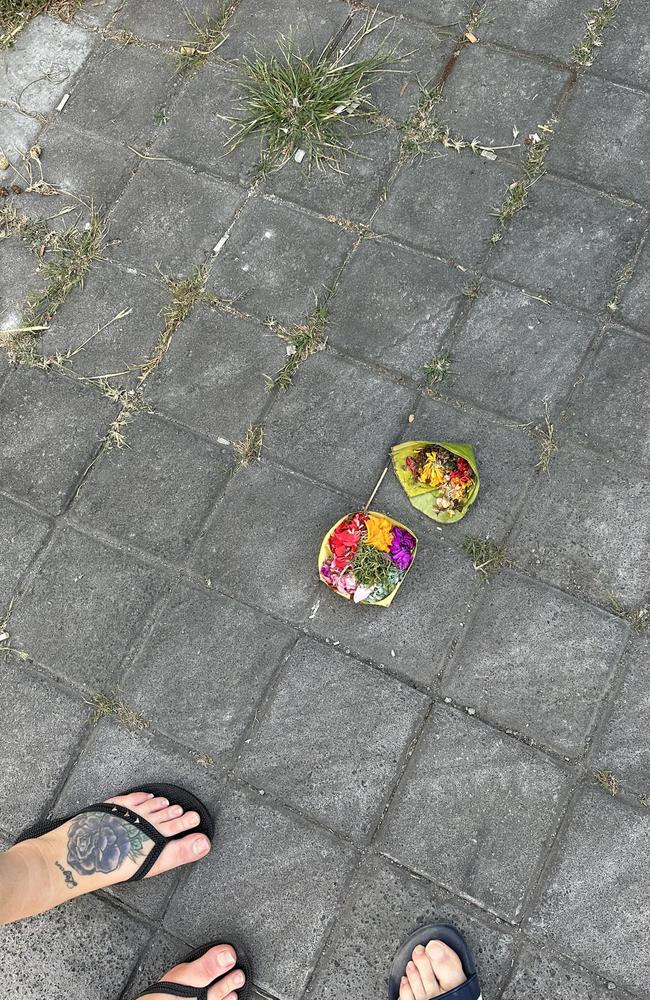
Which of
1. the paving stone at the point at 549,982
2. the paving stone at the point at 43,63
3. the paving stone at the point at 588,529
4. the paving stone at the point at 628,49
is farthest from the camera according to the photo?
the paving stone at the point at 43,63

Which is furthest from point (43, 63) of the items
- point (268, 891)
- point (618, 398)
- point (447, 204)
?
point (268, 891)

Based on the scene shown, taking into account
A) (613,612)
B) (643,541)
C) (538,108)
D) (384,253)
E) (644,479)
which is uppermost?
(538,108)

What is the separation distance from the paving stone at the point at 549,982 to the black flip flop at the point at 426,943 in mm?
128

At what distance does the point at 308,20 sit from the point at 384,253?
3.62 ft

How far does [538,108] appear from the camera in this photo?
302 cm

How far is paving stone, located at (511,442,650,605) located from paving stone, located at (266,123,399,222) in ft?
4.12

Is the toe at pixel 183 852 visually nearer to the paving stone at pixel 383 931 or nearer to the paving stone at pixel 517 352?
the paving stone at pixel 383 931

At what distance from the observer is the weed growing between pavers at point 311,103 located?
304cm

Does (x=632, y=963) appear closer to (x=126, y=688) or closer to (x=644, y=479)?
(x=644, y=479)

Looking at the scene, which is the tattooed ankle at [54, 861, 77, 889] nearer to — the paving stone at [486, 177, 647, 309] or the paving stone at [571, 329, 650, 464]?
the paving stone at [571, 329, 650, 464]

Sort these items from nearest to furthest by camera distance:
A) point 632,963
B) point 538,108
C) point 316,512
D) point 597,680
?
point 632,963 → point 597,680 → point 316,512 → point 538,108

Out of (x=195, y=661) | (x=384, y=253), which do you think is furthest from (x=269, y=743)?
(x=384, y=253)

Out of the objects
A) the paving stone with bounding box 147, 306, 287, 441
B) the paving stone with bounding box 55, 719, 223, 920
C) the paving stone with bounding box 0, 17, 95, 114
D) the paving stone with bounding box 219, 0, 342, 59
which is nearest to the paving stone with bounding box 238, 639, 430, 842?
the paving stone with bounding box 55, 719, 223, 920

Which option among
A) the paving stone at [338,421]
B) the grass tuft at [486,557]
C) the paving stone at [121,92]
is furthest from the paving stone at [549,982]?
the paving stone at [121,92]
